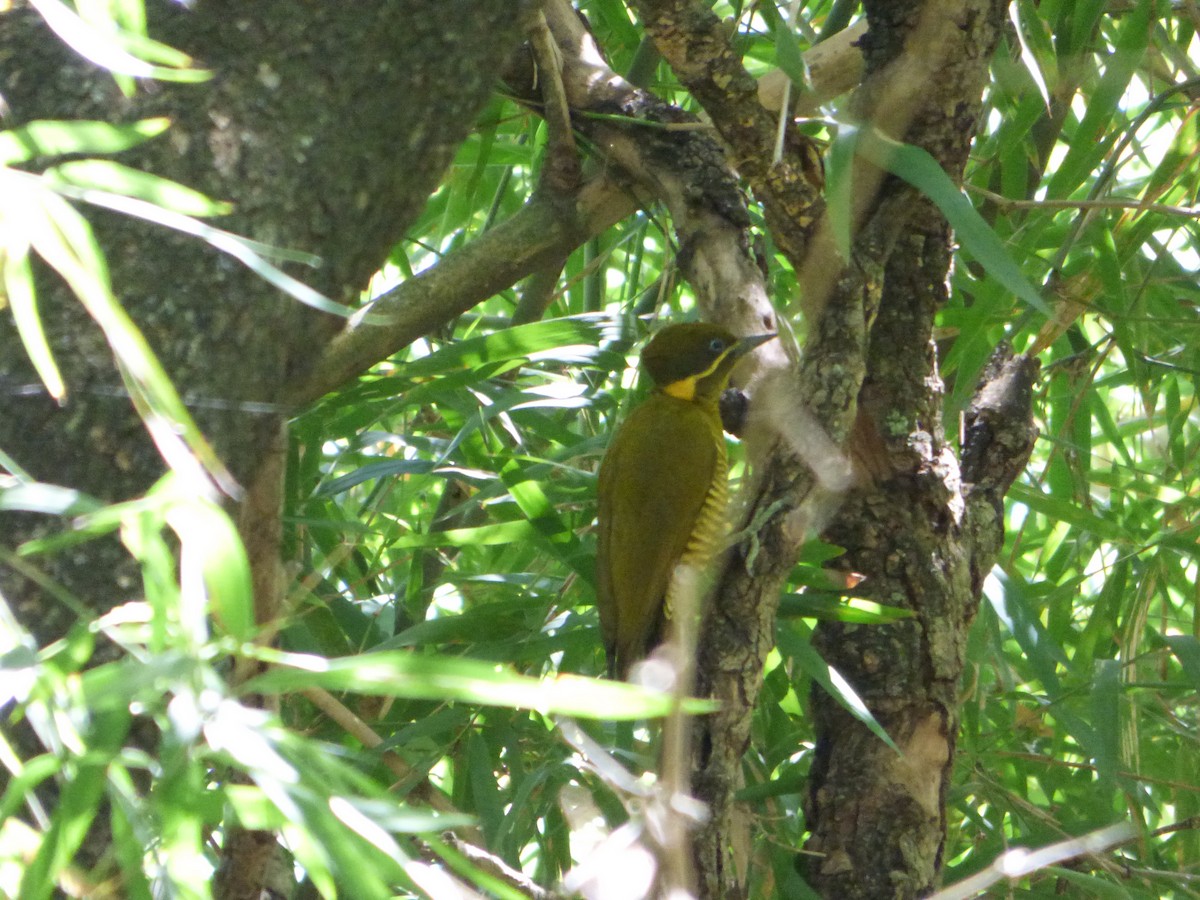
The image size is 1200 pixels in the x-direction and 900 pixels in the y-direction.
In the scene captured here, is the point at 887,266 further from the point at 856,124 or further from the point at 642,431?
the point at 642,431

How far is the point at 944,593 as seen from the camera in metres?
1.87

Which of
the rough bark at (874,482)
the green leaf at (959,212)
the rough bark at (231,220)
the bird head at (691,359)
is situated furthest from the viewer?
the bird head at (691,359)

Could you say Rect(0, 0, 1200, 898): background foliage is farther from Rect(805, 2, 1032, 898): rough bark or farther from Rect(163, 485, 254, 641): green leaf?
Rect(163, 485, 254, 641): green leaf

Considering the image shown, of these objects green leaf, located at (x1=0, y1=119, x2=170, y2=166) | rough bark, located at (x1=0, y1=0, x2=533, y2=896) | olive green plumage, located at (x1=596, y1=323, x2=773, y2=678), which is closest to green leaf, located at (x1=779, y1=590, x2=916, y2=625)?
olive green plumage, located at (x1=596, y1=323, x2=773, y2=678)

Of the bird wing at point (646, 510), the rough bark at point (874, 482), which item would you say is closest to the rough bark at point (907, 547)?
the rough bark at point (874, 482)

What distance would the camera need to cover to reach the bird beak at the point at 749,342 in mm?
1830

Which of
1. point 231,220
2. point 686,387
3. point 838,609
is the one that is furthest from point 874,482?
point 231,220

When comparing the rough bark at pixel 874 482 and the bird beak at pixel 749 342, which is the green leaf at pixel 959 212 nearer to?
the rough bark at pixel 874 482

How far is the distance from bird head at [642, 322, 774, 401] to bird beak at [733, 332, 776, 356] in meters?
0.06

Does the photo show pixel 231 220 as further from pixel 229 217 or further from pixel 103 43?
pixel 103 43

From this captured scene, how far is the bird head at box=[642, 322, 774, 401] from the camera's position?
218cm

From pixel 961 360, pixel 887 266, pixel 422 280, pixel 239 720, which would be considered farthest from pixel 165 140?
pixel 961 360

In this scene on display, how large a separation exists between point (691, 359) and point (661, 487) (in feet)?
0.80

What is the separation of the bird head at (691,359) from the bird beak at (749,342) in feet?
0.18
